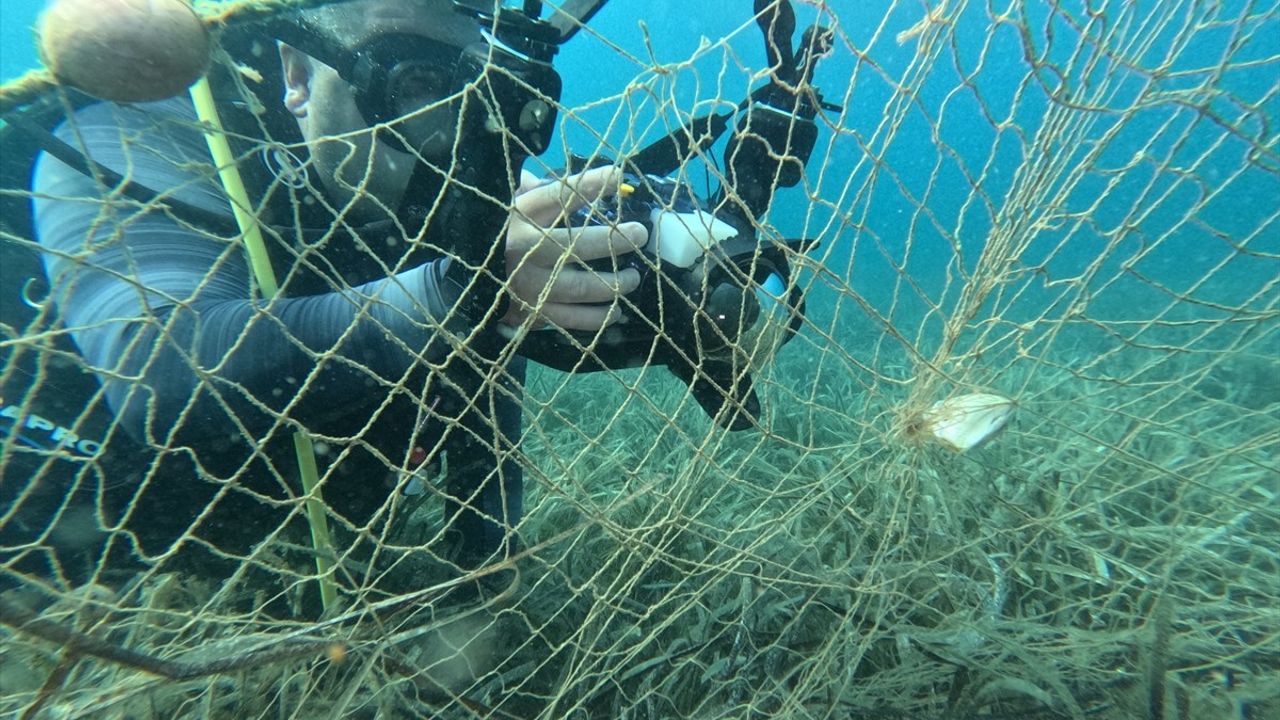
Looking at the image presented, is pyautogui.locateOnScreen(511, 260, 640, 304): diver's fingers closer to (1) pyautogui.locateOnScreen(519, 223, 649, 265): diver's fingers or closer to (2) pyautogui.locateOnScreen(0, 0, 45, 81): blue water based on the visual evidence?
(1) pyautogui.locateOnScreen(519, 223, 649, 265): diver's fingers

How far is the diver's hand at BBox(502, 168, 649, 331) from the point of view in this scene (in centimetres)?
105

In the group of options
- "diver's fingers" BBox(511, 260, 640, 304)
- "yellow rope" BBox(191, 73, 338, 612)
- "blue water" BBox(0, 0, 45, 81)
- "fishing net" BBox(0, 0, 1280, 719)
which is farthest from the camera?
"blue water" BBox(0, 0, 45, 81)

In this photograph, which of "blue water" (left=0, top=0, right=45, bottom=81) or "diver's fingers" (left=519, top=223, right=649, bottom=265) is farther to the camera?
"blue water" (left=0, top=0, right=45, bottom=81)

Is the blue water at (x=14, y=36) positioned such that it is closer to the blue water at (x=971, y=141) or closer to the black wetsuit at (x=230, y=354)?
the blue water at (x=971, y=141)

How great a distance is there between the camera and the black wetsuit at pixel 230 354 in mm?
1038

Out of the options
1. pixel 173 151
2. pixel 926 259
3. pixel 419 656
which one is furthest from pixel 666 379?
pixel 926 259

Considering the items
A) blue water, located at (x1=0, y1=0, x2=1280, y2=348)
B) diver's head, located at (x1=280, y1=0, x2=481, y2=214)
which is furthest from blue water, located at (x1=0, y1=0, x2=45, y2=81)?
diver's head, located at (x1=280, y1=0, x2=481, y2=214)

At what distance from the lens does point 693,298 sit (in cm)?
120

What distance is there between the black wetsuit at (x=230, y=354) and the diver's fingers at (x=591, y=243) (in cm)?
20

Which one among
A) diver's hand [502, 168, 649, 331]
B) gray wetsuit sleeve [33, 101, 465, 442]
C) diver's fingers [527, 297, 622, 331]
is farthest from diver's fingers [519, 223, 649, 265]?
gray wetsuit sleeve [33, 101, 465, 442]

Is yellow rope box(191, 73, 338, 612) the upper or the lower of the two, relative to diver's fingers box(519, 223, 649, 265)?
lower

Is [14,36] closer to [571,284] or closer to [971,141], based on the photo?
[571,284]

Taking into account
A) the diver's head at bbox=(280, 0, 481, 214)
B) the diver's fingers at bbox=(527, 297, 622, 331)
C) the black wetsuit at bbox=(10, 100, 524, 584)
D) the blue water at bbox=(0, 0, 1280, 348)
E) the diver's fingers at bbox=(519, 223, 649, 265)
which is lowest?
the black wetsuit at bbox=(10, 100, 524, 584)

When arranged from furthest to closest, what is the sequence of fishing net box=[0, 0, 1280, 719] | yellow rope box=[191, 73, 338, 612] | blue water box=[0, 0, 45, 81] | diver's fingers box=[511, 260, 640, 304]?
blue water box=[0, 0, 45, 81] → diver's fingers box=[511, 260, 640, 304] → fishing net box=[0, 0, 1280, 719] → yellow rope box=[191, 73, 338, 612]
